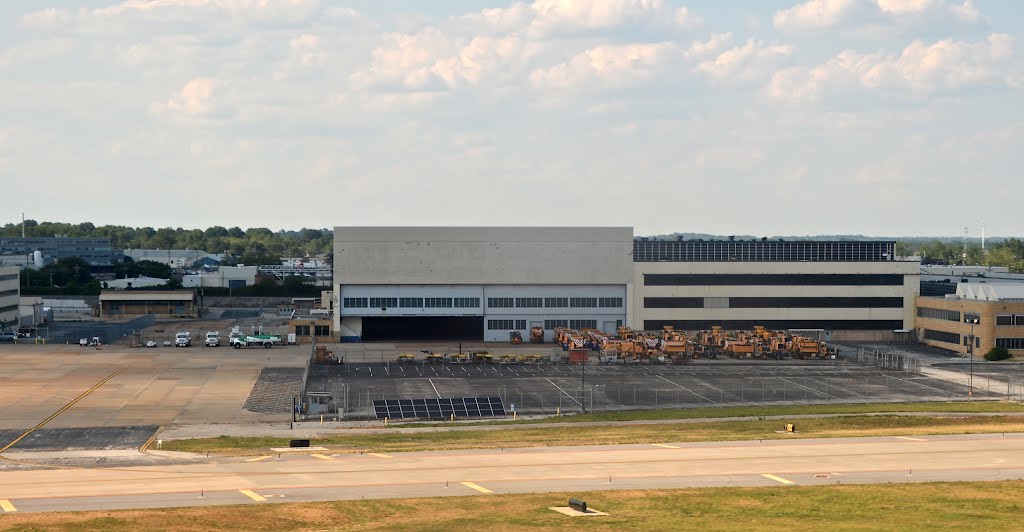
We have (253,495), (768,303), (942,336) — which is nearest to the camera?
(253,495)

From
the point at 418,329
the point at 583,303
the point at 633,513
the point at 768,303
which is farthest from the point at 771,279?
the point at 633,513

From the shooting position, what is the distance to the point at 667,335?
141 m

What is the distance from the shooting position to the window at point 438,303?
493 ft

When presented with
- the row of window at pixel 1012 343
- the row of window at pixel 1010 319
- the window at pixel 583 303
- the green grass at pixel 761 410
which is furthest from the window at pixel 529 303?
the green grass at pixel 761 410

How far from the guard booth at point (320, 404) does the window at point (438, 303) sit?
173ft

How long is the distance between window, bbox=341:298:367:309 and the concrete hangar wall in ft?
0.42

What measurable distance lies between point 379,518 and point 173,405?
157ft

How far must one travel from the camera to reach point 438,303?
15050 centimetres

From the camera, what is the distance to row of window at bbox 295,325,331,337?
149 meters

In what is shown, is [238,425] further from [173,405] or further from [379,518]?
[379,518]

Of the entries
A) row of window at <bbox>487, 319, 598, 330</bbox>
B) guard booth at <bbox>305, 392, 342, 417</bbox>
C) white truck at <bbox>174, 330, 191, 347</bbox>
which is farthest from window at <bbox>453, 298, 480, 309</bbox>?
guard booth at <bbox>305, 392, 342, 417</bbox>

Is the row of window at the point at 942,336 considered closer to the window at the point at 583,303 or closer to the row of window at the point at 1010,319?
the row of window at the point at 1010,319

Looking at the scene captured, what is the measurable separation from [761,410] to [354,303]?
71.7 m

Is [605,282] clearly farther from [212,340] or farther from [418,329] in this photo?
[212,340]
